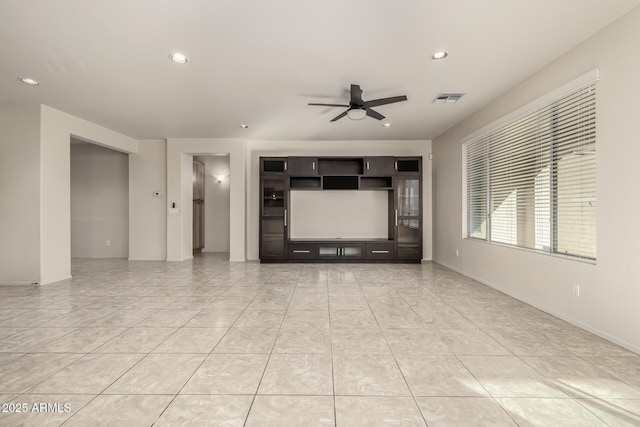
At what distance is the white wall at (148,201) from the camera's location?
260 inches

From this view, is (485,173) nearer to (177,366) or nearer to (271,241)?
(271,241)

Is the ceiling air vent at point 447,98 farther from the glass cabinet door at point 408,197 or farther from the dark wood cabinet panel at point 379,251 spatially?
the dark wood cabinet panel at point 379,251

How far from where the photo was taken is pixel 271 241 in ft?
20.5

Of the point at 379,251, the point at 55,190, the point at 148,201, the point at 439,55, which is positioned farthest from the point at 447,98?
the point at 148,201

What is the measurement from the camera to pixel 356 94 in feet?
11.7

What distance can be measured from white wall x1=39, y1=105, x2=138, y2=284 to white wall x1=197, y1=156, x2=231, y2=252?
3038 millimetres

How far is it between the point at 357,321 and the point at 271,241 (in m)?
3.68

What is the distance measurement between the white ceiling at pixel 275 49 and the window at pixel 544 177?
0.58m

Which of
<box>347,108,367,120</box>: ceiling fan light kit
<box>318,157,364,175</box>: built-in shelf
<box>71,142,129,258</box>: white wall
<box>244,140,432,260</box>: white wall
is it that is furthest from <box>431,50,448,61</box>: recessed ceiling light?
<box>71,142,129,258</box>: white wall

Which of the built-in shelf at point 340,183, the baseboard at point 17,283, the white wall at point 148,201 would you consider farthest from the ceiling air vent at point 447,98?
the baseboard at point 17,283

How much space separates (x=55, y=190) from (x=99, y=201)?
104 inches

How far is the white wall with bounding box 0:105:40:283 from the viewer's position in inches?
172

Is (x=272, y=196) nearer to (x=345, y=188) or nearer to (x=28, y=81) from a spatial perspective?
(x=345, y=188)

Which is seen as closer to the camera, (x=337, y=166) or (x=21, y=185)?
(x=21, y=185)
